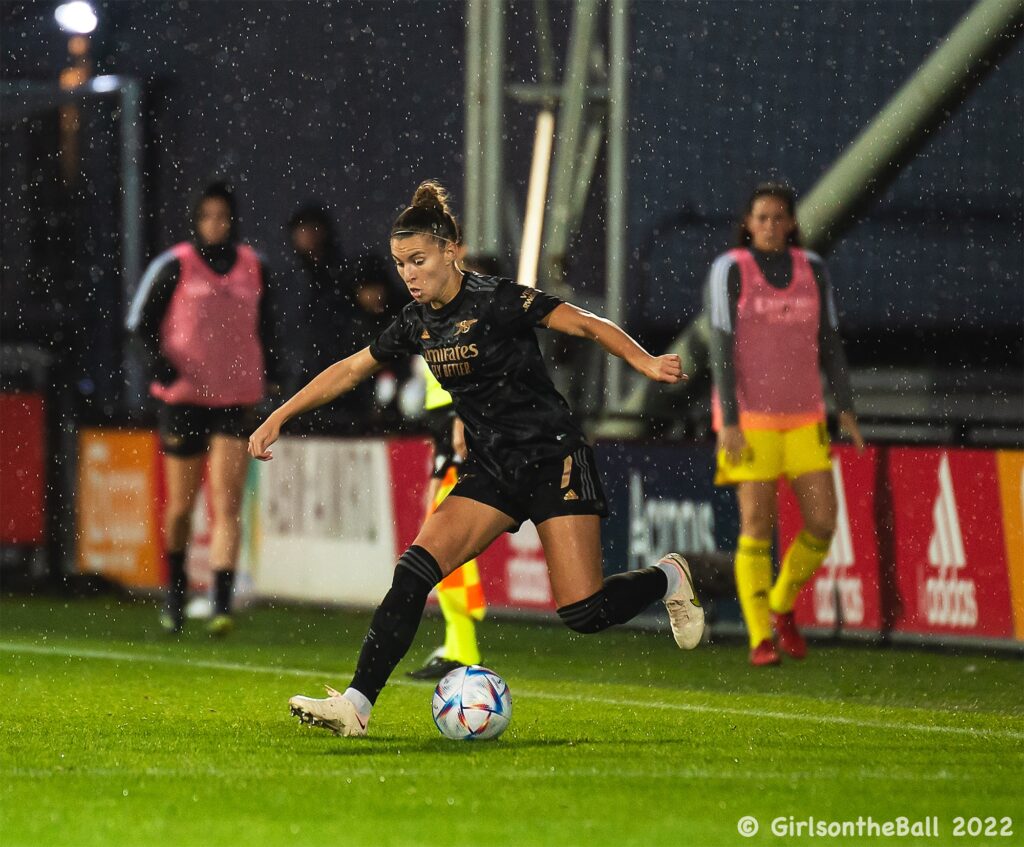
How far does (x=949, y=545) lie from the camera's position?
36.4ft

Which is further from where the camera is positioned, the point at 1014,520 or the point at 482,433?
the point at 1014,520

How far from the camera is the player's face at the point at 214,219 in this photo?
38.9 ft

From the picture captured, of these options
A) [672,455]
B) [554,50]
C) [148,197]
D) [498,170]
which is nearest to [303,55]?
[148,197]

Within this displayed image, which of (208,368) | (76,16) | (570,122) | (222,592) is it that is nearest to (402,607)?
(222,592)

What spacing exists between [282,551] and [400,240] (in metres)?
7.21

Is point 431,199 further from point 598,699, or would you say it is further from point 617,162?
point 617,162

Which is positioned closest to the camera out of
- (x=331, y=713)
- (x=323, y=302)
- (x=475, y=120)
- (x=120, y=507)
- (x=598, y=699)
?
(x=331, y=713)

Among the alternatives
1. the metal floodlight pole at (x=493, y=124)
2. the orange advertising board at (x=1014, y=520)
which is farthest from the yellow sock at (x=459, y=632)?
the metal floodlight pole at (x=493, y=124)

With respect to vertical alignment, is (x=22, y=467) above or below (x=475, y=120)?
below

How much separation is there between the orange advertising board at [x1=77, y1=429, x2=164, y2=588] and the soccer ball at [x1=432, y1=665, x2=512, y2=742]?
776 centimetres

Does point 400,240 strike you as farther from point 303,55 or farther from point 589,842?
point 303,55

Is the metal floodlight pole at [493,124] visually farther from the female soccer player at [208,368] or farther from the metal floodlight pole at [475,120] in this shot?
the female soccer player at [208,368]

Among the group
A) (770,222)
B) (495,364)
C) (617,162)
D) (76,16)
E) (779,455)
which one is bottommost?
(779,455)

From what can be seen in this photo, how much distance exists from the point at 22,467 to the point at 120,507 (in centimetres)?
78
